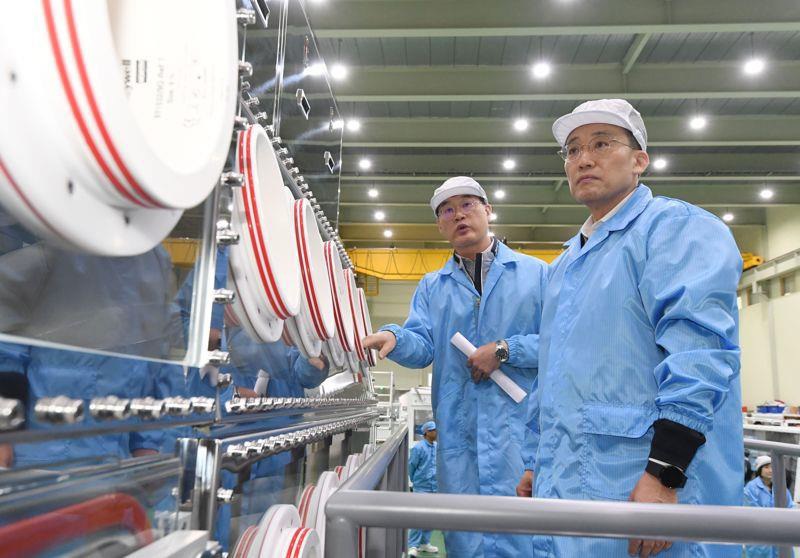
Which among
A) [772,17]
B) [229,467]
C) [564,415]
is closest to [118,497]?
[229,467]

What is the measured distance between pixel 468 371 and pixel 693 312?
1.21m

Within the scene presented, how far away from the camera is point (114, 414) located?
0.74m

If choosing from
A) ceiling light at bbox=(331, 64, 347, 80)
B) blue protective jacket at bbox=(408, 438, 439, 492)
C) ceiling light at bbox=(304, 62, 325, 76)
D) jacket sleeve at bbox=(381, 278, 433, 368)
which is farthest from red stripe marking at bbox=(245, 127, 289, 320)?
blue protective jacket at bbox=(408, 438, 439, 492)

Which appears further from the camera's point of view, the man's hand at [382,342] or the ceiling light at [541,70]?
the ceiling light at [541,70]

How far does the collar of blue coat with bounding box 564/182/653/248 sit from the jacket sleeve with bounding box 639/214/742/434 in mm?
97

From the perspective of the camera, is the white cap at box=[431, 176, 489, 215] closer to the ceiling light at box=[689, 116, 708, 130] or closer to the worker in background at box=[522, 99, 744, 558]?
the worker in background at box=[522, 99, 744, 558]

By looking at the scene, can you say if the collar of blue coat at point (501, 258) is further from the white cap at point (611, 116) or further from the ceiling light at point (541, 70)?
the ceiling light at point (541, 70)

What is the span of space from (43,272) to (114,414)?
7.6 inches

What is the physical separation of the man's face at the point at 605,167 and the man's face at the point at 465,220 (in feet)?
2.77

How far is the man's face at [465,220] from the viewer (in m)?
2.51

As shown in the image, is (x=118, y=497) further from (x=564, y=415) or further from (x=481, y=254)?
(x=481, y=254)

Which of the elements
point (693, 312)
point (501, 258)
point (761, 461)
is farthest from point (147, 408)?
point (761, 461)

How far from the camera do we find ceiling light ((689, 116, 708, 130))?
6840 mm

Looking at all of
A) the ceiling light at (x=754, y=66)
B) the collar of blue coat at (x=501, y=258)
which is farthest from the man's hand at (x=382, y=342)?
the ceiling light at (x=754, y=66)
